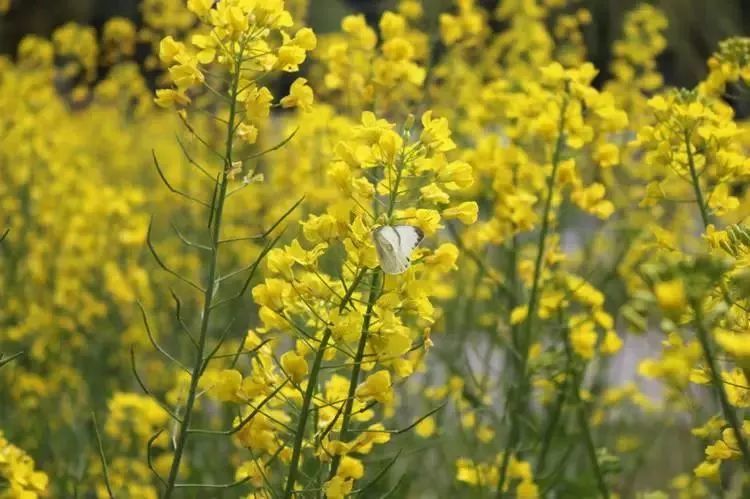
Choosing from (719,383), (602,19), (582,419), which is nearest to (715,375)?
(719,383)

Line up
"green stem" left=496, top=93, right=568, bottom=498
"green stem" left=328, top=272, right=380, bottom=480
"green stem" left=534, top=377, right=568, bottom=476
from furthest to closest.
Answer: "green stem" left=534, top=377, right=568, bottom=476 < "green stem" left=496, top=93, right=568, bottom=498 < "green stem" left=328, top=272, right=380, bottom=480

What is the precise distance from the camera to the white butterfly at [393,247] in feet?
4.37

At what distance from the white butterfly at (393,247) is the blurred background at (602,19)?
163 centimetres

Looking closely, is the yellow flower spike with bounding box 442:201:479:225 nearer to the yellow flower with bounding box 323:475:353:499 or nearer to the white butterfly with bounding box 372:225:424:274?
the white butterfly with bounding box 372:225:424:274

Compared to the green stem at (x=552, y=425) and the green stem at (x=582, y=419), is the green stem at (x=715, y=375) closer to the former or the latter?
the green stem at (x=582, y=419)

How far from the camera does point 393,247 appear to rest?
4.36ft

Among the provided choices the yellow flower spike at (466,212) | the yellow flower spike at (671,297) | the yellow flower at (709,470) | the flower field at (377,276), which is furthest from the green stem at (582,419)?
the yellow flower spike at (671,297)

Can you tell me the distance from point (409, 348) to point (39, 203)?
2533mm

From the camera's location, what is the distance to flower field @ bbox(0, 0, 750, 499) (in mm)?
1471

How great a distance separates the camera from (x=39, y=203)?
3643mm

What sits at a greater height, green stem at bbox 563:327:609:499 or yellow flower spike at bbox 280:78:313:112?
yellow flower spike at bbox 280:78:313:112

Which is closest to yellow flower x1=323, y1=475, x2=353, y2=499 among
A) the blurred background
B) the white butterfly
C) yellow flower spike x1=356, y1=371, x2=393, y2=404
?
yellow flower spike x1=356, y1=371, x2=393, y2=404

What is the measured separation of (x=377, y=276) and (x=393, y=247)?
5.5 inches

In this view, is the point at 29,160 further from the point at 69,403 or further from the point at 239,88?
the point at 239,88
